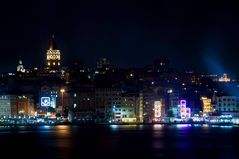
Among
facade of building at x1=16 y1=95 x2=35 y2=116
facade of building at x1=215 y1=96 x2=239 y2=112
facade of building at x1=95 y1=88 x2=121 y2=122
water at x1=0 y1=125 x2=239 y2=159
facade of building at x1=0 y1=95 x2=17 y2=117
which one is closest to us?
water at x1=0 y1=125 x2=239 y2=159

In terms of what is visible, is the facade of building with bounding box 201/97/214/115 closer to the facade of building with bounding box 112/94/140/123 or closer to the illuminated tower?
the facade of building with bounding box 112/94/140/123

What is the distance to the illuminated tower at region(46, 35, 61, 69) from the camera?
134 metres

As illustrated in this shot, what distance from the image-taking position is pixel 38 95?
4008 inches

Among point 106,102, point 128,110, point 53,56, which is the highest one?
point 53,56

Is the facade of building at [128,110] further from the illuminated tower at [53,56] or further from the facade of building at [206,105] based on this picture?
the illuminated tower at [53,56]

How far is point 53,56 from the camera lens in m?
135

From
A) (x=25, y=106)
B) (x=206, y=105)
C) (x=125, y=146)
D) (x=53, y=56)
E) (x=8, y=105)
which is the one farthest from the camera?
(x=53, y=56)

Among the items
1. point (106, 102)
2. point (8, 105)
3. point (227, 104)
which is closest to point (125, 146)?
point (227, 104)

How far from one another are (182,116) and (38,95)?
21353mm

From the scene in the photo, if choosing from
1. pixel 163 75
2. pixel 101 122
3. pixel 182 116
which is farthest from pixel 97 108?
pixel 163 75

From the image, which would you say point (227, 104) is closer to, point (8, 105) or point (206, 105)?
point (206, 105)

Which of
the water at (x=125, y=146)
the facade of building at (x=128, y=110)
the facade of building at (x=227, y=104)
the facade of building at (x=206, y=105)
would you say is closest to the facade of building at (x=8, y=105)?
the facade of building at (x=128, y=110)

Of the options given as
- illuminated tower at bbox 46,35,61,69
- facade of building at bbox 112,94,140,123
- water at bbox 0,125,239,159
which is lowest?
water at bbox 0,125,239,159

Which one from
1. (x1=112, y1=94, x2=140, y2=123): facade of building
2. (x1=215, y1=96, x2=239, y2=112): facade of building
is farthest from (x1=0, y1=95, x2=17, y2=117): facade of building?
(x1=215, y1=96, x2=239, y2=112): facade of building
